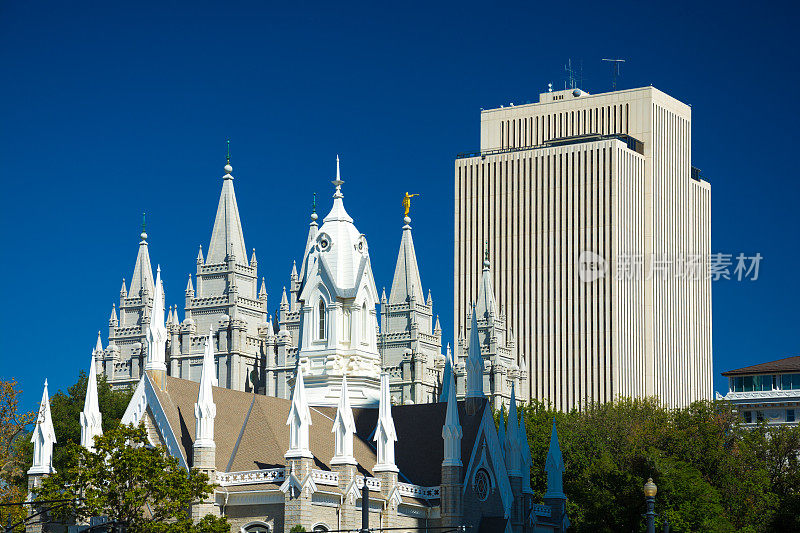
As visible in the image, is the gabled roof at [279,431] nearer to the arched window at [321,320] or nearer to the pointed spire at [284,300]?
the arched window at [321,320]

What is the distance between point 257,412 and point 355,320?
38.5 ft

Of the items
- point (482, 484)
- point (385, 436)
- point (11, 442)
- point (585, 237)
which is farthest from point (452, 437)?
point (585, 237)

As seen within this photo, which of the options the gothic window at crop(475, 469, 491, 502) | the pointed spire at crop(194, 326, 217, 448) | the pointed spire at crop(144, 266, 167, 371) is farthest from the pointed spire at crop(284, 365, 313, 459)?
the gothic window at crop(475, 469, 491, 502)

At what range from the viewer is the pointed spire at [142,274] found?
13625 centimetres

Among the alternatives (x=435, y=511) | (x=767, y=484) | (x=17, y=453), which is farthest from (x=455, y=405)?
(x=17, y=453)

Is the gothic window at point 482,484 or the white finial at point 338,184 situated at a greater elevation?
the white finial at point 338,184

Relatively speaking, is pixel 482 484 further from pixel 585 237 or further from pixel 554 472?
pixel 585 237

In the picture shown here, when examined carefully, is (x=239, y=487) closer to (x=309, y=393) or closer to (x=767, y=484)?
(x=309, y=393)

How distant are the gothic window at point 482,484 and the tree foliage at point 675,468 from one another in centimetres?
578

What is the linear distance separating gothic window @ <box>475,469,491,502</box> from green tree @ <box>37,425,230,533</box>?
16.5 m

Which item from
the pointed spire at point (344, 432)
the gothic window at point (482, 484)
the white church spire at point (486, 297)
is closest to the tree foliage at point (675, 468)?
the gothic window at point (482, 484)

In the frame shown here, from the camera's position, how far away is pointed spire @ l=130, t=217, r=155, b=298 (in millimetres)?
136250

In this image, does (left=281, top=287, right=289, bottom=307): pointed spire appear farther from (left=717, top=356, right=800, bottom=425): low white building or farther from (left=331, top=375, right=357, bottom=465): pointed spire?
(left=331, top=375, right=357, bottom=465): pointed spire

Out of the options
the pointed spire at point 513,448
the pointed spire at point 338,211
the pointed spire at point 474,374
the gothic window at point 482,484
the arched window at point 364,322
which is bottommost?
the gothic window at point 482,484
